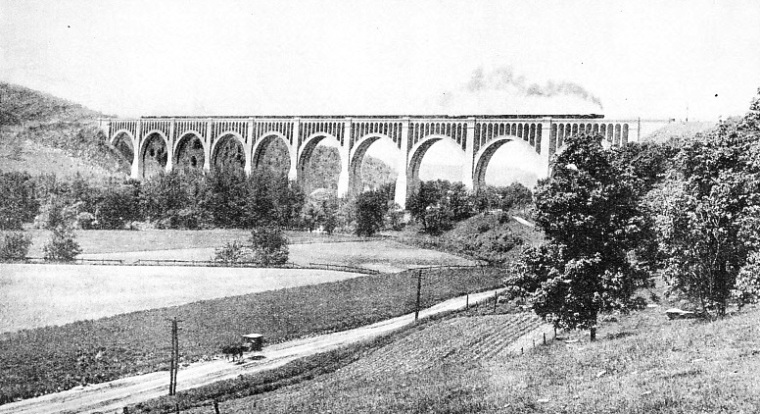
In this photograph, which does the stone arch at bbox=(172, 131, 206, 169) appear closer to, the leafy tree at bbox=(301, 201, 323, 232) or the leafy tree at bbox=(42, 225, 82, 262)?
the leafy tree at bbox=(301, 201, 323, 232)

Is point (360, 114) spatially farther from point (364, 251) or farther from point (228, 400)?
point (228, 400)

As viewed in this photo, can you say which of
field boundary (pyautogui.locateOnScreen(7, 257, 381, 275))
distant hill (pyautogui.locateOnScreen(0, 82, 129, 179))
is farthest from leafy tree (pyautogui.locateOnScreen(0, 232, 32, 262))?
distant hill (pyautogui.locateOnScreen(0, 82, 129, 179))

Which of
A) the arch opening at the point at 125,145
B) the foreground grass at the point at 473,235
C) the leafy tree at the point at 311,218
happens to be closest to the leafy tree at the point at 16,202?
the leafy tree at the point at 311,218

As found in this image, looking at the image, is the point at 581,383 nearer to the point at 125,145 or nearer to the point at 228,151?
the point at 228,151

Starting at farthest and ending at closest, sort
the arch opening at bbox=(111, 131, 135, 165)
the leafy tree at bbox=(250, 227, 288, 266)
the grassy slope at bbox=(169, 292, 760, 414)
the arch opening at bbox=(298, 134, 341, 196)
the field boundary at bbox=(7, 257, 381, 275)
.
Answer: the arch opening at bbox=(298, 134, 341, 196), the arch opening at bbox=(111, 131, 135, 165), the leafy tree at bbox=(250, 227, 288, 266), the field boundary at bbox=(7, 257, 381, 275), the grassy slope at bbox=(169, 292, 760, 414)

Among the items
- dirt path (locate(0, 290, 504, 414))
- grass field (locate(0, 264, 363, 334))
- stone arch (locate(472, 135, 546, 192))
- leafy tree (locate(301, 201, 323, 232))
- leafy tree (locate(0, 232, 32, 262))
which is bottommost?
dirt path (locate(0, 290, 504, 414))

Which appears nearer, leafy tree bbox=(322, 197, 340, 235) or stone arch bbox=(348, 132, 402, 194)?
leafy tree bbox=(322, 197, 340, 235)

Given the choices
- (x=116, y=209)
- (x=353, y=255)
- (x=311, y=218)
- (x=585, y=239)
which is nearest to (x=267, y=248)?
(x=353, y=255)

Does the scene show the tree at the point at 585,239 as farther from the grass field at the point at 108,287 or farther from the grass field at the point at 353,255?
the grass field at the point at 353,255

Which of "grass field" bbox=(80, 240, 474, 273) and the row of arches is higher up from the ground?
the row of arches
